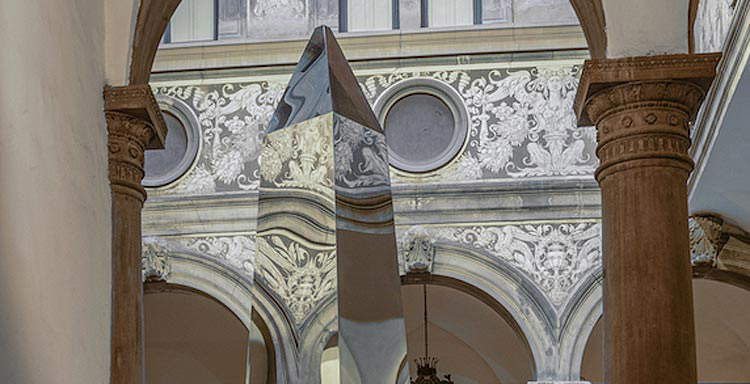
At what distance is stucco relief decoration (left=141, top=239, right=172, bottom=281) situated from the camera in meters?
13.0

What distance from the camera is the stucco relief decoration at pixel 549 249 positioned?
12.7 metres

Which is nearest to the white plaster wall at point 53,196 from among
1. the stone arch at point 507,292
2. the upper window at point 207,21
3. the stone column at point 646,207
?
the stone column at point 646,207

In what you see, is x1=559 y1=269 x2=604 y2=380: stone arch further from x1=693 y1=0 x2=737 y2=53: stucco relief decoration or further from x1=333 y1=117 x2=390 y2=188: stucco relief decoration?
x1=333 y1=117 x2=390 y2=188: stucco relief decoration

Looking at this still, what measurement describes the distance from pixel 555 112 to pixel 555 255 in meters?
1.28

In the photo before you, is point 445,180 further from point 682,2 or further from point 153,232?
point 682,2

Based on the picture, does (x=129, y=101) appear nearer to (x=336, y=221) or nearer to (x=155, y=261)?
(x=336, y=221)

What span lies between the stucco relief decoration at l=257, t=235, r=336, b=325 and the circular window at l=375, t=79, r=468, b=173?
764cm

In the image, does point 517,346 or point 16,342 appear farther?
point 517,346

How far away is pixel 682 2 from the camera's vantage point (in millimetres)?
6566

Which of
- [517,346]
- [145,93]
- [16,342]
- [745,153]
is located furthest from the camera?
[517,346]

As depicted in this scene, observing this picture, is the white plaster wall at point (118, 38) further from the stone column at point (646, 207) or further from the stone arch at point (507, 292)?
the stone arch at point (507, 292)

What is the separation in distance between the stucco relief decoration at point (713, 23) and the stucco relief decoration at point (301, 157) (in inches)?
185

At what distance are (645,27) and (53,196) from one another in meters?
2.69

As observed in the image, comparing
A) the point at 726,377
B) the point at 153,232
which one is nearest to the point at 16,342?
the point at 153,232
